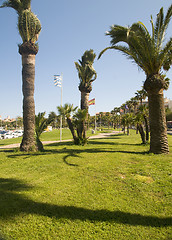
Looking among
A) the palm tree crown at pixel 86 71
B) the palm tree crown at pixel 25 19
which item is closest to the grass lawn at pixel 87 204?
the palm tree crown at pixel 25 19

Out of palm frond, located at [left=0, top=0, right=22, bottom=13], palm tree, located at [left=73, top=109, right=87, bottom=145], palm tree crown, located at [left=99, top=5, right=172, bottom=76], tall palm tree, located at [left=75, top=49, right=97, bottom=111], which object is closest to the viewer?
palm tree crown, located at [left=99, top=5, right=172, bottom=76]

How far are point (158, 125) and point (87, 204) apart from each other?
7470 millimetres

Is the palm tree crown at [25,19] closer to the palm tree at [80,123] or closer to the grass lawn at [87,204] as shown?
the palm tree at [80,123]

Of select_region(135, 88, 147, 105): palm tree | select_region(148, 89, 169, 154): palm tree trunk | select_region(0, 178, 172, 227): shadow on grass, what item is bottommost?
select_region(0, 178, 172, 227): shadow on grass

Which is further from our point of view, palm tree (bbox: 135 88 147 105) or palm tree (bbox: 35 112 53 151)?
palm tree (bbox: 135 88 147 105)

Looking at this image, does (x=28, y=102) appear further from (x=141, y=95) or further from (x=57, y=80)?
(x=141, y=95)

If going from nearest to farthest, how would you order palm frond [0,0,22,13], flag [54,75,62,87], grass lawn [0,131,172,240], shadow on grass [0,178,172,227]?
grass lawn [0,131,172,240] → shadow on grass [0,178,172,227] → palm frond [0,0,22,13] → flag [54,75,62,87]

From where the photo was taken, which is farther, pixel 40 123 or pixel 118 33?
pixel 40 123

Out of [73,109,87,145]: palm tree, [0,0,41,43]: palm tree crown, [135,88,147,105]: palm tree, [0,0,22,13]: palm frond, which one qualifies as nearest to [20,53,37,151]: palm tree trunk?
[0,0,41,43]: palm tree crown

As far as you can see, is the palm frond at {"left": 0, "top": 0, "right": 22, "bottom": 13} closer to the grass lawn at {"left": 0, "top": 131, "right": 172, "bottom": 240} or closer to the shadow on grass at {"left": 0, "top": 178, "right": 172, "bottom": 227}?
the grass lawn at {"left": 0, "top": 131, "right": 172, "bottom": 240}

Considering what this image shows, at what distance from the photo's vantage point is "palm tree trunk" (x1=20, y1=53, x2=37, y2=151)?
11.5m

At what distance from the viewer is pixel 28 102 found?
11.7 m

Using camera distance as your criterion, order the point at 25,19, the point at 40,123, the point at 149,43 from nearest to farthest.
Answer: the point at 149,43
the point at 25,19
the point at 40,123

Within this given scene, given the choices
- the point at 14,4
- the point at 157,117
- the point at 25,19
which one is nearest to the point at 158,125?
the point at 157,117
